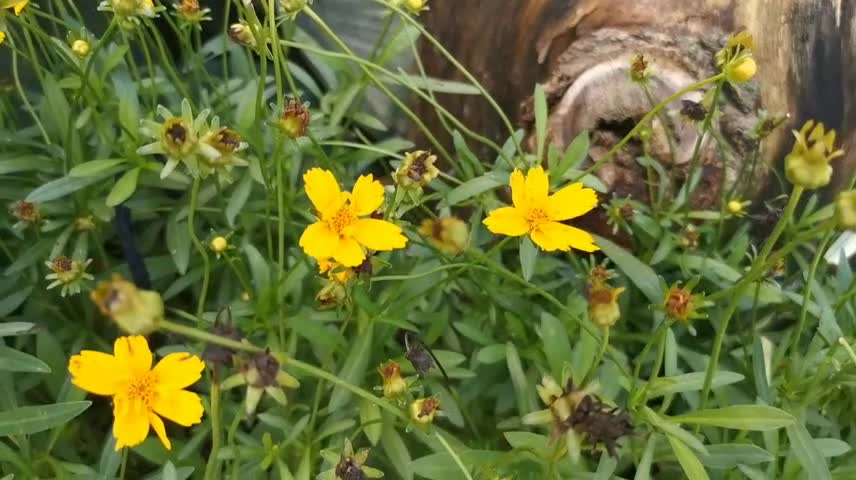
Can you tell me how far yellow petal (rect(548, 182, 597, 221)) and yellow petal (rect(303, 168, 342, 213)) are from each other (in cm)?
21

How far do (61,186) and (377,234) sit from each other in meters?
0.39

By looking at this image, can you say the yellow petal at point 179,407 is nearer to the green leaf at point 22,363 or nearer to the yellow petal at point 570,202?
the green leaf at point 22,363

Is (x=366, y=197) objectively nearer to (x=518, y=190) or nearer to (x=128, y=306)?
(x=518, y=190)

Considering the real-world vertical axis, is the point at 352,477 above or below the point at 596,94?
below

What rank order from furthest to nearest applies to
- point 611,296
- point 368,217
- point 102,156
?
1. point 102,156
2. point 368,217
3. point 611,296

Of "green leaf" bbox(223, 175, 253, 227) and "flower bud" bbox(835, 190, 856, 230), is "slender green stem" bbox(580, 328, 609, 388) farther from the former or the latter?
"green leaf" bbox(223, 175, 253, 227)

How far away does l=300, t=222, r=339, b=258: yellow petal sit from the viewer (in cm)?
68

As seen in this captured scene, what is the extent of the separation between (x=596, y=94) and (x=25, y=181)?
74 cm

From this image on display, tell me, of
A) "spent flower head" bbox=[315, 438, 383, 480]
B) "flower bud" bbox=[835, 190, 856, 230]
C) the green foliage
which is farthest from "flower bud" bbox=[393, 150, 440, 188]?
"flower bud" bbox=[835, 190, 856, 230]

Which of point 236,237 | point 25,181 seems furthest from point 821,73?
point 25,181

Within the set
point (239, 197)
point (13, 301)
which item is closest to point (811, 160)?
point (239, 197)

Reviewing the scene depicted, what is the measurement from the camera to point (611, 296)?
62 centimetres

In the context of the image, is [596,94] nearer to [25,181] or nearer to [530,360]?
[530,360]

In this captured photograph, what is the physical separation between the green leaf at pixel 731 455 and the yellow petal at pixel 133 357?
0.51 m
